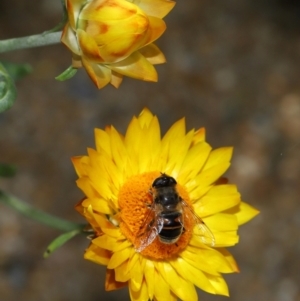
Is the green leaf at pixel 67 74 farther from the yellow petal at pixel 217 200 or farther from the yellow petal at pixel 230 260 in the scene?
the yellow petal at pixel 230 260

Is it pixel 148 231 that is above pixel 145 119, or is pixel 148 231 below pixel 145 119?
below

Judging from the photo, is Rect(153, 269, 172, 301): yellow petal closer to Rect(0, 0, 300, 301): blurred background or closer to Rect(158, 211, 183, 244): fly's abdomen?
Rect(158, 211, 183, 244): fly's abdomen

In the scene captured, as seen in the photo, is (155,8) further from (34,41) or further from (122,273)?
(122,273)

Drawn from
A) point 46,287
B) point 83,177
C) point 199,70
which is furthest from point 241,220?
point 199,70

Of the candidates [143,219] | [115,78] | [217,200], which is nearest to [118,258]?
[143,219]

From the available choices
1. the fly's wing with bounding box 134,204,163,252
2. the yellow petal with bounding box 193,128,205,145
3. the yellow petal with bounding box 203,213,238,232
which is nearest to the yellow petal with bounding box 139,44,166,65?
the yellow petal with bounding box 193,128,205,145
